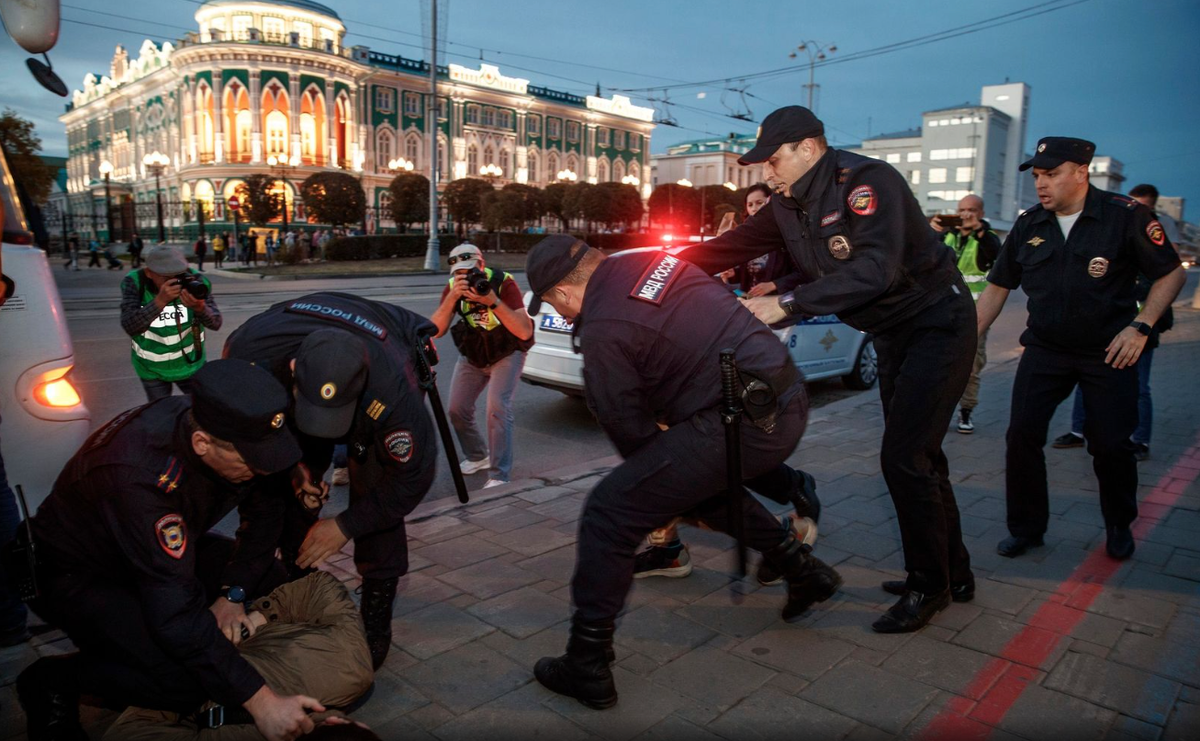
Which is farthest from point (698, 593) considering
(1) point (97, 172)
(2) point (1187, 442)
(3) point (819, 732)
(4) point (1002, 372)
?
(1) point (97, 172)

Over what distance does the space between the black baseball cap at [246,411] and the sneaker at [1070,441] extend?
615cm

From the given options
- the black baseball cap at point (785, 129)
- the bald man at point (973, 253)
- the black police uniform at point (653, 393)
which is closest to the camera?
the black police uniform at point (653, 393)

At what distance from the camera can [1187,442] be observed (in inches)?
267

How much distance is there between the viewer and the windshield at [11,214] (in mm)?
4102

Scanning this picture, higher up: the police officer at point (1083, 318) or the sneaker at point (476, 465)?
the police officer at point (1083, 318)

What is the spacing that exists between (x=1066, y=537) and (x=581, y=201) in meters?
49.7

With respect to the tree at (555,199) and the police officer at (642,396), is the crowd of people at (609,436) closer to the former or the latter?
the police officer at (642,396)

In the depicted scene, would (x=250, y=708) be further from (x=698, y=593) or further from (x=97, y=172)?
(x=97, y=172)

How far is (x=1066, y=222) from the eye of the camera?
4.20m

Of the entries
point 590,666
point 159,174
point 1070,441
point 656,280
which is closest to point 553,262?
point 656,280

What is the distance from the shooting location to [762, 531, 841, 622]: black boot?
341cm

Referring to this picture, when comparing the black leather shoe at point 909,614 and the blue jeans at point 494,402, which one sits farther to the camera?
the blue jeans at point 494,402

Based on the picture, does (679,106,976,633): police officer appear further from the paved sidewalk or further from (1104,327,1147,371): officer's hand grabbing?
(1104,327,1147,371): officer's hand grabbing

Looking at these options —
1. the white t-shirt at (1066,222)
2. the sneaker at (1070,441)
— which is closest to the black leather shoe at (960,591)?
the white t-shirt at (1066,222)
